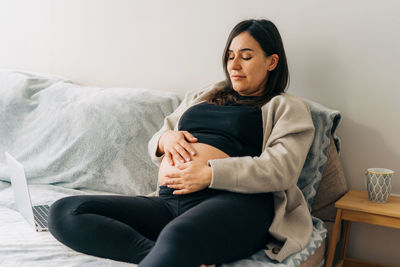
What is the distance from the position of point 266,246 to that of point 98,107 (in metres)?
0.97

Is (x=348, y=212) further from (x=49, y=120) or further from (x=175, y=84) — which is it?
(x=49, y=120)

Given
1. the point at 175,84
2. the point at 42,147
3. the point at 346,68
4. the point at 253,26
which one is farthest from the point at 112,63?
the point at 346,68

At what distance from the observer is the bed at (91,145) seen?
5.00 ft

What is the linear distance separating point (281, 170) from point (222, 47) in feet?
2.55

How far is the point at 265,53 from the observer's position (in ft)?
4.83

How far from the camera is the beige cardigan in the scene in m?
1.23

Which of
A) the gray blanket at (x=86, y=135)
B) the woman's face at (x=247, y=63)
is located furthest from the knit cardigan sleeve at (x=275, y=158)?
the gray blanket at (x=86, y=135)

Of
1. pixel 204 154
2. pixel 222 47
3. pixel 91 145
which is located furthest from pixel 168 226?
pixel 222 47

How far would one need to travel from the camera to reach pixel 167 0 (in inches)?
77.7

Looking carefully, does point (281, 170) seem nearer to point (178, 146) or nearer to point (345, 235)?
point (178, 146)

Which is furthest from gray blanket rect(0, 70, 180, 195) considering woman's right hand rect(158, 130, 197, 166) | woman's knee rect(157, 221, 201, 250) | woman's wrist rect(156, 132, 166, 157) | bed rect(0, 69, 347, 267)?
woman's knee rect(157, 221, 201, 250)

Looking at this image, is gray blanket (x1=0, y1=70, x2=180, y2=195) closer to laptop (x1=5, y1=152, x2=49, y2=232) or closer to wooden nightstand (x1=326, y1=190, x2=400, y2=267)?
laptop (x1=5, y1=152, x2=49, y2=232)

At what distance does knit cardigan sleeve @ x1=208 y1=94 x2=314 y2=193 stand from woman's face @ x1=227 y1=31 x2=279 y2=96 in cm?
11

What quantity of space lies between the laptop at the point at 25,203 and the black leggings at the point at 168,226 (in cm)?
17
